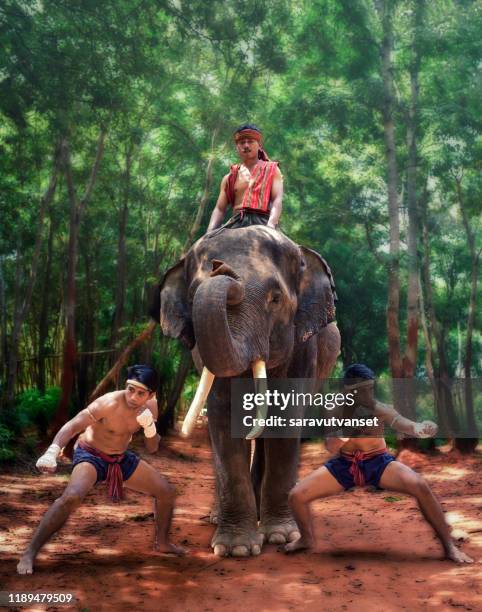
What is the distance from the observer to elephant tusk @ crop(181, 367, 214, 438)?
4.60 m

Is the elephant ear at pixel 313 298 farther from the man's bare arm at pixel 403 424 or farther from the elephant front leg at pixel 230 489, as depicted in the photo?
the man's bare arm at pixel 403 424

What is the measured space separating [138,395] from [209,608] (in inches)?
58.3

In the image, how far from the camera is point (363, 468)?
16.7 feet

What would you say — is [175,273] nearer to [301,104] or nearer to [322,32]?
[301,104]

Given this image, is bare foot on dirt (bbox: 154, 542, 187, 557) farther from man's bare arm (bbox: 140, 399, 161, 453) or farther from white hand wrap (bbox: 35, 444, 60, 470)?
white hand wrap (bbox: 35, 444, 60, 470)

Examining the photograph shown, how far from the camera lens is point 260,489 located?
6.59m

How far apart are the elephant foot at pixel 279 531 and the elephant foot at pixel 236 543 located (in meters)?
0.29

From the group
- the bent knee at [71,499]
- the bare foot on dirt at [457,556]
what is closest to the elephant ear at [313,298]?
the bare foot on dirt at [457,556]

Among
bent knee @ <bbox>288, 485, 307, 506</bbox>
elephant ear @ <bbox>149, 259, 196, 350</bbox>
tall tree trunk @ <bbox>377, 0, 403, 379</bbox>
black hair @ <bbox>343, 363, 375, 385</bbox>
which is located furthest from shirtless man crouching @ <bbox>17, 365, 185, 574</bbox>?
tall tree trunk @ <bbox>377, 0, 403, 379</bbox>

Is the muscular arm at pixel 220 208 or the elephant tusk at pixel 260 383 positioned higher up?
the muscular arm at pixel 220 208

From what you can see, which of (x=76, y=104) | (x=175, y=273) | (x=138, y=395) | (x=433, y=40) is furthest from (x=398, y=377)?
(x=138, y=395)

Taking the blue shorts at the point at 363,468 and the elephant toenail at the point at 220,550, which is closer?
the blue shorts at the point at 363,468

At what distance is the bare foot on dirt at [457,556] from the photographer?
5.00 m

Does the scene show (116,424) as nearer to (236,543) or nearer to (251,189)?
(236,543)
